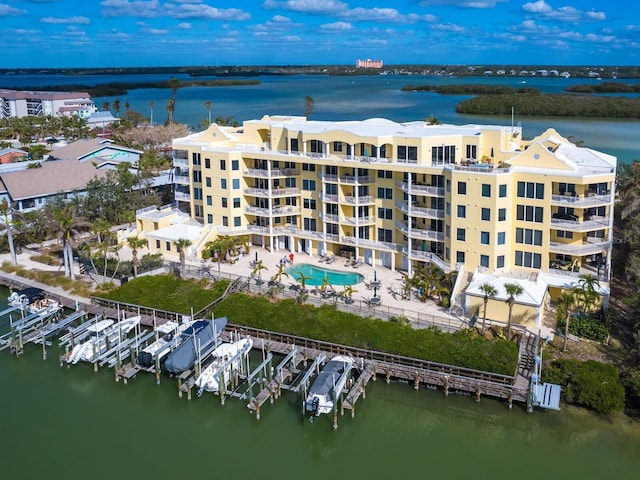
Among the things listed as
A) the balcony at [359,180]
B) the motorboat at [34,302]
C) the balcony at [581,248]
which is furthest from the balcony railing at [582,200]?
the motorboat at [34,302]

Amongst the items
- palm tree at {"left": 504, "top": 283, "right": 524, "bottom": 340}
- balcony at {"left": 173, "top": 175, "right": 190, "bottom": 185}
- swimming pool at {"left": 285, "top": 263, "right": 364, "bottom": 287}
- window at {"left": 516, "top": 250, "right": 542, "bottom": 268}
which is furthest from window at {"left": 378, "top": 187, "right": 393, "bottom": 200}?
balcony at {"left": 173, "top": 175, "right": 190, "bottom": 185}

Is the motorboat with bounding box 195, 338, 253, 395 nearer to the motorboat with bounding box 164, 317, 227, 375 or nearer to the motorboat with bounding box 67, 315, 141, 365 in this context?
the motorboat with bounding box 164, 317, 227, 375

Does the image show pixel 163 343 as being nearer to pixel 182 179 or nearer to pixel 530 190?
pixel 182 179

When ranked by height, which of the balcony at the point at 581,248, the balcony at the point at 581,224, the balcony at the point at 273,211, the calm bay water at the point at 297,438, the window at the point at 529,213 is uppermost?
the window at the point at 529,213

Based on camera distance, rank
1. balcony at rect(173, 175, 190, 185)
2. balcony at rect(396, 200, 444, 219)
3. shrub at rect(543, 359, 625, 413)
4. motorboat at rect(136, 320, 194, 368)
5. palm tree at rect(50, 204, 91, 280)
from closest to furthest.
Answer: shrub at rect(543, 359, 625, 413), motorboat at rect(136, 320, 194, 368), balcony at rect(396, 200, 444, 219), palm tree at rect(50, 204, 91, 280), balcony at rect(173, 175, 190, 185)

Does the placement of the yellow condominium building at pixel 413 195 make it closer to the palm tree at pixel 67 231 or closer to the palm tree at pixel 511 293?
the palm tree at pixel 511 293

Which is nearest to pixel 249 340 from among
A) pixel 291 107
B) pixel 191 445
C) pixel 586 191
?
pixel 191 445
